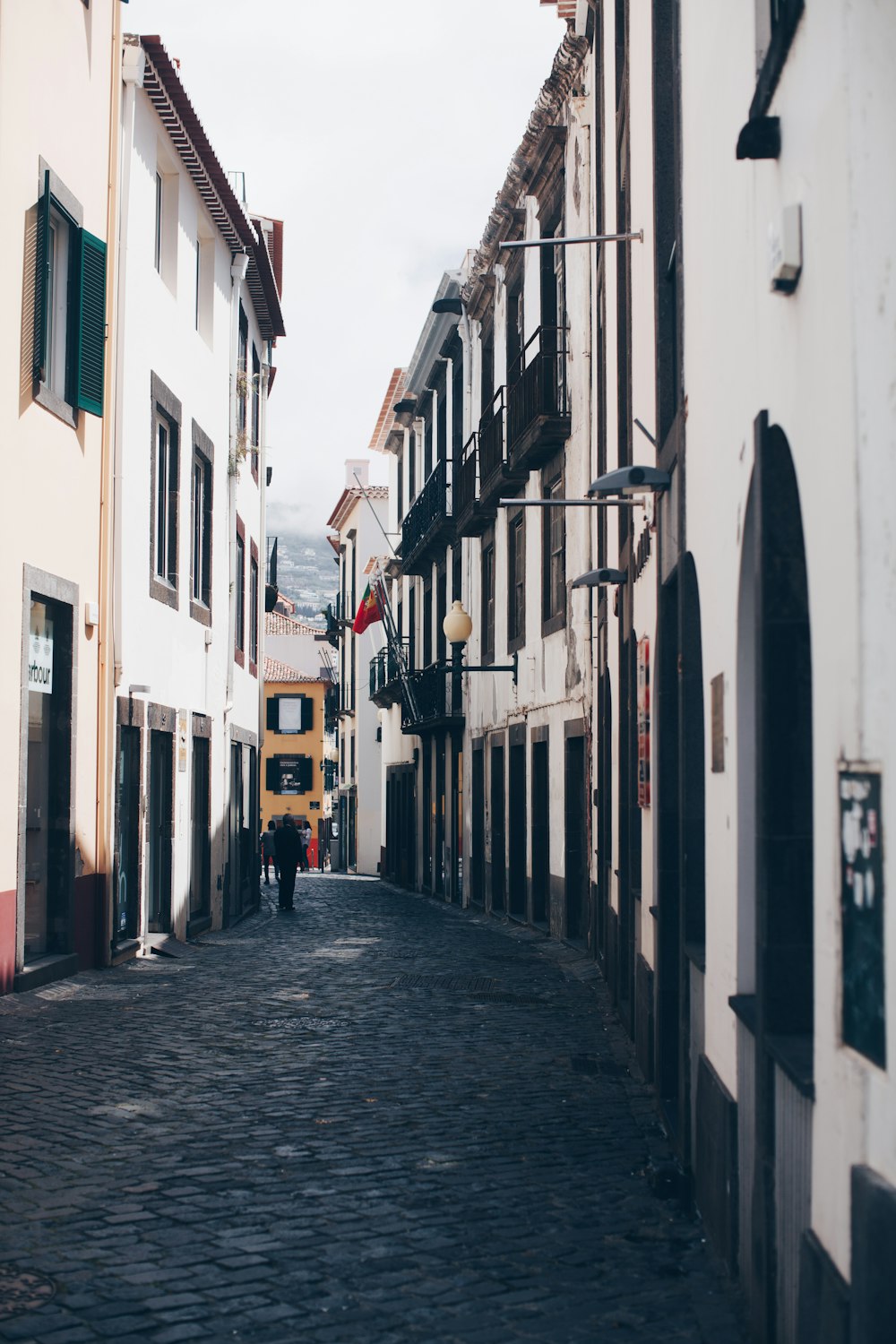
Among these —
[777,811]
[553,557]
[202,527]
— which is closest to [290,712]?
[202,527]

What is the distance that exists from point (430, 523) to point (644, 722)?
66.2ft

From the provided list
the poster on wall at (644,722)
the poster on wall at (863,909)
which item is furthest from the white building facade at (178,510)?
the poster on wall at (863,909)

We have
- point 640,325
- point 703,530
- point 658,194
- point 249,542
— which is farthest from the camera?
point 249,542

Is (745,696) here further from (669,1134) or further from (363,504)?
(363,504)

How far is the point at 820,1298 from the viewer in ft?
12.0

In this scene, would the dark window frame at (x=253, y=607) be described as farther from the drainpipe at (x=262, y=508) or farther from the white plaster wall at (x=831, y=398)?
the white plaster wall at (x=831, y=398)

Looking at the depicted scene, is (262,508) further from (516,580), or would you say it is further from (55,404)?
(55,404)

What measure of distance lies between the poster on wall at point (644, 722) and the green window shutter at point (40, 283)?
17.6 ft

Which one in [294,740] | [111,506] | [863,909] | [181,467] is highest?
[181,467]

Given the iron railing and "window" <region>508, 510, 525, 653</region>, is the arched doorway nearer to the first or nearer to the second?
"window" <region>508, 510, 525, 653</region>

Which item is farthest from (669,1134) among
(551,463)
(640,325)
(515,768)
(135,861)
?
(515,768)

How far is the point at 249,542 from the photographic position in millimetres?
25016

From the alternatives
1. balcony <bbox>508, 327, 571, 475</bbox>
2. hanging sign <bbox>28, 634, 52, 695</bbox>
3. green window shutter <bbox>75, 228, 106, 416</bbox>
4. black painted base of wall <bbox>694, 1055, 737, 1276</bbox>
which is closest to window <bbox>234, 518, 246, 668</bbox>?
balcony <bbox>508, 327, 571, 475</bbox>

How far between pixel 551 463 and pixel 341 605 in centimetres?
3652
